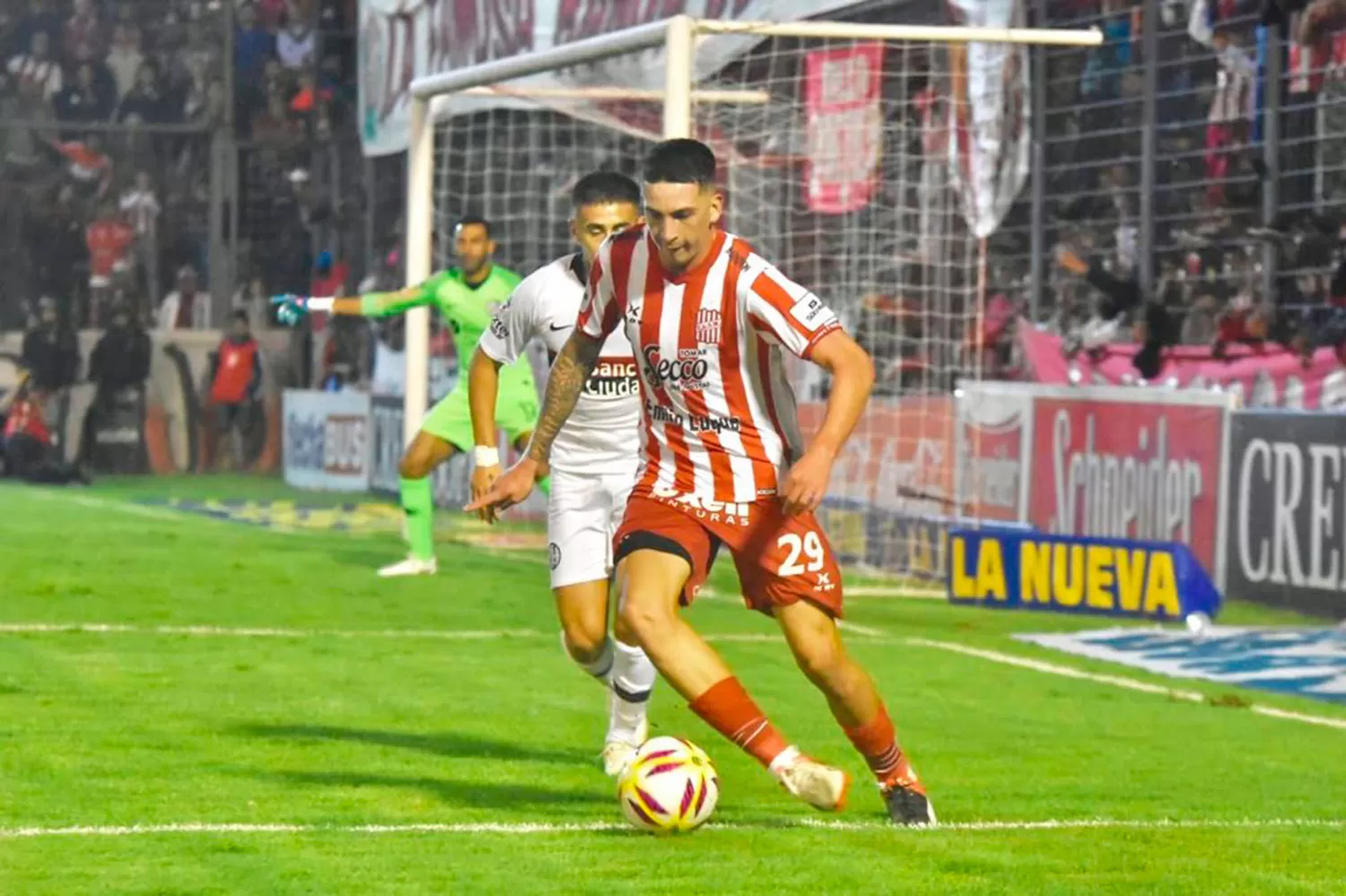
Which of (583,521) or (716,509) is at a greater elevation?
(716,509)

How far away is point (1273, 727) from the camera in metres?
11.1

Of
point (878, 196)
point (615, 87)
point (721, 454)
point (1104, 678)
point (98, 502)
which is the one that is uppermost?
point (615, 87)

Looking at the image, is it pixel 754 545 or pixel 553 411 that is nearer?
pixel 754 545

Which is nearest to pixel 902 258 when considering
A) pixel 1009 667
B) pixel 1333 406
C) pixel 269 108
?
pixel 1333 406

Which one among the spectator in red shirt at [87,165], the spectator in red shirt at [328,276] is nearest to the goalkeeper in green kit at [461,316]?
the spectator in red shirt at [328,276]

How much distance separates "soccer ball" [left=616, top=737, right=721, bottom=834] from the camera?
23.9 feet

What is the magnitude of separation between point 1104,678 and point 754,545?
5690mm

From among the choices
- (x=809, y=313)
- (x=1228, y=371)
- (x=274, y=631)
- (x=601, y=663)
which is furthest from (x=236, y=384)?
(x=809, y=313)

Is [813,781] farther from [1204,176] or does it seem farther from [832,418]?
[1204,176]

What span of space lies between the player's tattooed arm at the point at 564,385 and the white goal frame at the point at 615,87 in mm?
6712

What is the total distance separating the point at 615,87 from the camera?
779 inches

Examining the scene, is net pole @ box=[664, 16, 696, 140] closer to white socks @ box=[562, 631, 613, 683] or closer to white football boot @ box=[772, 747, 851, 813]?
white socks @ box=[562, 631, 613, 683]

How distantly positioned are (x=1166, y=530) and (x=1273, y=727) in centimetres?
583

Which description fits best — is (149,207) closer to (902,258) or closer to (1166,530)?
(902,258)
